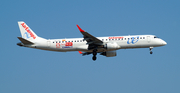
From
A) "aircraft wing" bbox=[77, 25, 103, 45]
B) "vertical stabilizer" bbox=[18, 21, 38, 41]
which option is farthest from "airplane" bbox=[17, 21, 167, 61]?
"vertical stabilizer" bbox=[18, 21, 38, 41]

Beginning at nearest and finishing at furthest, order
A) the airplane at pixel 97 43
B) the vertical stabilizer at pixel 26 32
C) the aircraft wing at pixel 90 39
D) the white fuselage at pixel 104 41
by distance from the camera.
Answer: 1. the aircraft wing at pixel 90 39
2. the airplane at pixel 97 43
3. the white fuselage at pixel 104 41
4. the vertical stabilizer at pixel 26 32

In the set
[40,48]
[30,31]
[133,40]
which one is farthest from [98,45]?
[30,31]

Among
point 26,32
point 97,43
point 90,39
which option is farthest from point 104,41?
point 26,32

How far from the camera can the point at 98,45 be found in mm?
57875

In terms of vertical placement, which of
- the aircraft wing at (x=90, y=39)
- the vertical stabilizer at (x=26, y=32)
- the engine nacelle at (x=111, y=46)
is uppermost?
the vertical stabilizer at (x=26, y=32)

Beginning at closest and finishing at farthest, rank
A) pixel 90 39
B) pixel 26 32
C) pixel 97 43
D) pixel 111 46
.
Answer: pixel 90 39
pixel 111 46
pixel 97 43
pixel 26 32

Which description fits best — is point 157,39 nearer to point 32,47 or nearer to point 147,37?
point 147,37

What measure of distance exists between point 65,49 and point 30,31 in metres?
9.70

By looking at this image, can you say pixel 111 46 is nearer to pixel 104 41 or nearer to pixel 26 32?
pixel 104 41

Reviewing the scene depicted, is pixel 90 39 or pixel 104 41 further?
pixel 104 41

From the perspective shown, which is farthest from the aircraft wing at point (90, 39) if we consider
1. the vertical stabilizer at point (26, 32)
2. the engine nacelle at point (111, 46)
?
the vertical stabilizer at point (26, 32)

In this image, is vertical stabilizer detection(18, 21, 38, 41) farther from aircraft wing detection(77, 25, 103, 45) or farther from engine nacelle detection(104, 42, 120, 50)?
engine nacelle detection(104, 42, 120, 50)

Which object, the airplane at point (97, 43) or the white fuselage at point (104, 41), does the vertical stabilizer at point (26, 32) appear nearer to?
the airplane at point (97, 43)

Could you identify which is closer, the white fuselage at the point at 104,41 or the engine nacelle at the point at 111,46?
the engine nacelle at the point at 111,46
